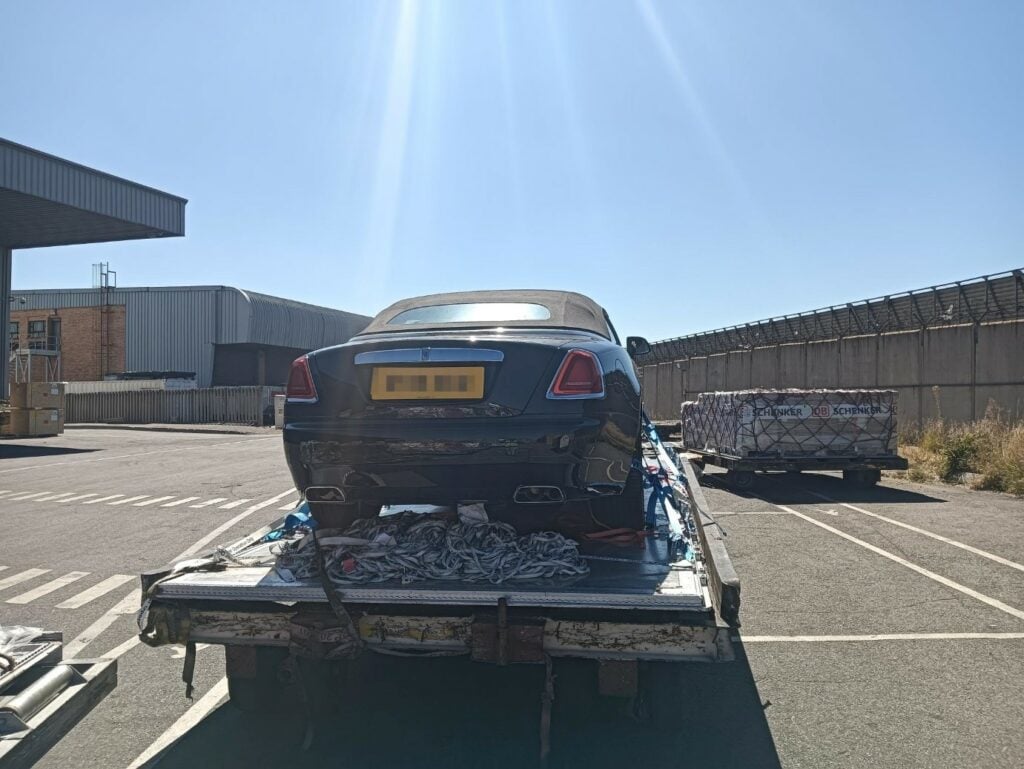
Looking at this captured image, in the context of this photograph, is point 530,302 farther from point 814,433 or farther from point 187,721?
point 814,433

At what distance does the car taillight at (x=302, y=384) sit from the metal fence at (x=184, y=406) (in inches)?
1572

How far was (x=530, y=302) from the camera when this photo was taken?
4574mm

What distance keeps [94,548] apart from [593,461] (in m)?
6.26

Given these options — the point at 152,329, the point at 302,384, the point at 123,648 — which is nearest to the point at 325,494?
the point at 302,384

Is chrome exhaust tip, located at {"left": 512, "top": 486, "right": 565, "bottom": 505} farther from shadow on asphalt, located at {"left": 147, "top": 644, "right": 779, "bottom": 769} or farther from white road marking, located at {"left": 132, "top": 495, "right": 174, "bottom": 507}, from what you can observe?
white road marking, located at {"left": 132, "top": 495, "right": 174, "bottom": 507}

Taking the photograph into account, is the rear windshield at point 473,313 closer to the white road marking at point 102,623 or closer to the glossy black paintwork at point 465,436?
the glossy black paintwork at point 465,436

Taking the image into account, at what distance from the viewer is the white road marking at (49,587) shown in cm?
584

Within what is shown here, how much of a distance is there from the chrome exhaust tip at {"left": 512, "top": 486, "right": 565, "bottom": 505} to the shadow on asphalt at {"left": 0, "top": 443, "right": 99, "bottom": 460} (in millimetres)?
21494

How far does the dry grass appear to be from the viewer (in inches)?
498

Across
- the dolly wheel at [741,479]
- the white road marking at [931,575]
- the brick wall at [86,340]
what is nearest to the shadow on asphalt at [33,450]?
the dolly wheel at [741,479]

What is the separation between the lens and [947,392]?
19.5 meters

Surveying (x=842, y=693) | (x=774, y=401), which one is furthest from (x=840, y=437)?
(x=842, y=693)

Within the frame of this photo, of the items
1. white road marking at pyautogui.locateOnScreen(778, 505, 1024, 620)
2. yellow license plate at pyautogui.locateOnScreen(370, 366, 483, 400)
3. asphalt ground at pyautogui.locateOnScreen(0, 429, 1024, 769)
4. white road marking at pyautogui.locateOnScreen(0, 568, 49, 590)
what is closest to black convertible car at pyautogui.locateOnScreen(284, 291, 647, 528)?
yellow license plate at pyautogui.locateOnScreen(370, 366, 483, 400)

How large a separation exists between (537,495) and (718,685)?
1.57m
